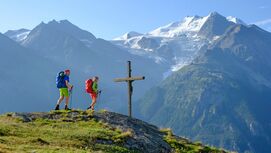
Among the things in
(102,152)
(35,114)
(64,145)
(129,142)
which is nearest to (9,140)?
(64,145)

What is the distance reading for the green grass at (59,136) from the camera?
1016 inches

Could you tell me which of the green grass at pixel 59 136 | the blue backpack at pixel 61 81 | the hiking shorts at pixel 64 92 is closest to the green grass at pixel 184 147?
the green grass at pixel 59 136

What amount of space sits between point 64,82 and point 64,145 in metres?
14.0

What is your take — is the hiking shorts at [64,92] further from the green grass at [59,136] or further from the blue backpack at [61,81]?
the green grass at [59,136]

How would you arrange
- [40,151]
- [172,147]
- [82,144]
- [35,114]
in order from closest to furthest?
[40,151] < [82,144] < [172,147] < [35,114]

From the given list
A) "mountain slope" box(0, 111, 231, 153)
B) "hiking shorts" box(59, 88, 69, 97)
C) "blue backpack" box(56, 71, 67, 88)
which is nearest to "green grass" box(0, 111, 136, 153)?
"mountain slope" box(0, 111, 231, 153)

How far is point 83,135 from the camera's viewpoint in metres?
30.7

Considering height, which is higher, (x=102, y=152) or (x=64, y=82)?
(x=64, y=82)

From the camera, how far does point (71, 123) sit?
116 ft

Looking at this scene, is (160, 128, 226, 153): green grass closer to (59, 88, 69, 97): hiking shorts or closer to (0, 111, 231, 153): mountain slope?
(0, 111, 231, 153): mountain slope

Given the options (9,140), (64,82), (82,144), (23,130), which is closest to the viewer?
(9,140)

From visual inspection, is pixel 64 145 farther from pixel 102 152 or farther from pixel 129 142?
pixel 129 142

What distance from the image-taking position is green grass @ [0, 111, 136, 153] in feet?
84.7

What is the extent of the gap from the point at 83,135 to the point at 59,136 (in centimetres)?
162
